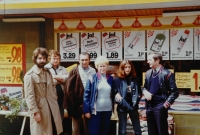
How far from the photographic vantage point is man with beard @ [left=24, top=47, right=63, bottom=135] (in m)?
5.70

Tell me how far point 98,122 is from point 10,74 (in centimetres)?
324

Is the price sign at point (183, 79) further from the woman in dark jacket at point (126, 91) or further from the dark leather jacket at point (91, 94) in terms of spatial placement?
the dark leather jacket at point (91, 94)

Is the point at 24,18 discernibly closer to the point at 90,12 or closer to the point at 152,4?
the point at 90,12

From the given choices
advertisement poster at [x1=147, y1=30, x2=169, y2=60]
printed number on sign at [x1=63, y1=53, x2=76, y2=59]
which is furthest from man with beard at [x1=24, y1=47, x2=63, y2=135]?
advertisement poster at [x1=147, y1=30, x2=169, y2=60]

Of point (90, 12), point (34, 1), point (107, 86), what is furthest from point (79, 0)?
point (107, 86)

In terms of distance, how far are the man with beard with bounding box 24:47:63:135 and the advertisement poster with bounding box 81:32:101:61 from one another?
90.3 inches

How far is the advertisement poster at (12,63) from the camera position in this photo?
27.7ft

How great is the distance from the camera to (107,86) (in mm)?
6285

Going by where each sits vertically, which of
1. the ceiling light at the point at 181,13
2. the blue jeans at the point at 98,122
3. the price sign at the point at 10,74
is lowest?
the blue jeans at the point at 98,122

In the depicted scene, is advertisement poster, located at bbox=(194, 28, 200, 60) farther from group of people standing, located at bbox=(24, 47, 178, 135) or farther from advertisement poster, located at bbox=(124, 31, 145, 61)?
group of people standing, located at bbox=(24, 47, 178, 135)

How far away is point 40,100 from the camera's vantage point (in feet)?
19.0

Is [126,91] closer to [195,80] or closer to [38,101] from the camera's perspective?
[38,101]

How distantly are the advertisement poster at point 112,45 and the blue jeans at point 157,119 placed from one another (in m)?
2.00

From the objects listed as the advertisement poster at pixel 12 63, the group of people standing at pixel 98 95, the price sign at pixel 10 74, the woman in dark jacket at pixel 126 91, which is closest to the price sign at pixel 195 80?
the group of people standing at pixel 98 95
